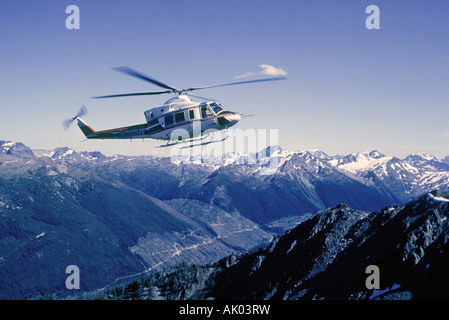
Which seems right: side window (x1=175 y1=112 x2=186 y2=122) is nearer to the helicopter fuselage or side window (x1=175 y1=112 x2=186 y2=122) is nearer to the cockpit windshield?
the helicopter fuselage

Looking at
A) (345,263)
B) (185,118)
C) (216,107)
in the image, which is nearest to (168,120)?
(185,118)

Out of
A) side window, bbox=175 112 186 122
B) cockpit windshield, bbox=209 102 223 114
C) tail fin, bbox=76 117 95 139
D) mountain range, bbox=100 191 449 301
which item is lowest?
mountain range, bbox=100 191 449 301

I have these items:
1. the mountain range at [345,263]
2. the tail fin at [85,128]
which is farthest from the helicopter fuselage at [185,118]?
the mountain range at [345,263]

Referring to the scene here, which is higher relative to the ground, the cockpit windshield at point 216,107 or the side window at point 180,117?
the cockpit windshield at point 216,107

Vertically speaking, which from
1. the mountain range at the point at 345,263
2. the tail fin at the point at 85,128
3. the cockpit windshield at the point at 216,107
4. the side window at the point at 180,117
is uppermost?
the cockpit windshield at the point at 216,107

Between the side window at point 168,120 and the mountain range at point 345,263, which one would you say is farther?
the mountain range at point 345,263

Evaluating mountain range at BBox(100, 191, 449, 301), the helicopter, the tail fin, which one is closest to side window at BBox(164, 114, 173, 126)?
the helicopter

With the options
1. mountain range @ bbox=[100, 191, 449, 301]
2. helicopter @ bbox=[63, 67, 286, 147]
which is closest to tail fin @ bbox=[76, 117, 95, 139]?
helicopter @ bbox=[63, 67, 286, 147]

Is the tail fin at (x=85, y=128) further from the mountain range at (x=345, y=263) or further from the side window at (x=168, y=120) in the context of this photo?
the mountain range at (x=345, y=263)

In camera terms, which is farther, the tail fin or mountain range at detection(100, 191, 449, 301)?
the tail fin

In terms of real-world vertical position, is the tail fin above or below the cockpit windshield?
below

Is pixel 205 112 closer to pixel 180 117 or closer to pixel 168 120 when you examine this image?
pixel 180 117

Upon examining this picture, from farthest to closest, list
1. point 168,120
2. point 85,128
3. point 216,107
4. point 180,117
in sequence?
point 85,128
point 168,120
point 216,107
point 180,117
